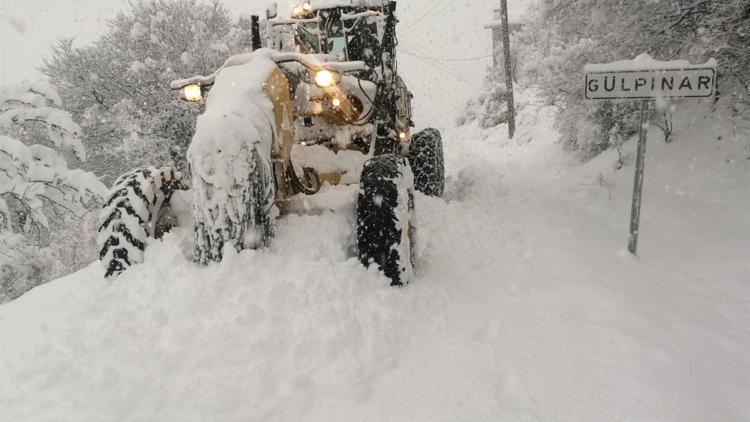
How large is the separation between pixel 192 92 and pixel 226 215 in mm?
1432

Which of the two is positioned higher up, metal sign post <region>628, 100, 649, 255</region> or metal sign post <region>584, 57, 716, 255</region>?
metal sign post <region>584, 57, 716, 255</region>

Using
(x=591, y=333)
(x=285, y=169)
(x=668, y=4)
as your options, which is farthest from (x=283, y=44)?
(x=591, y=333)

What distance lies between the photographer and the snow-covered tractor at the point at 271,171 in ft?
10.3

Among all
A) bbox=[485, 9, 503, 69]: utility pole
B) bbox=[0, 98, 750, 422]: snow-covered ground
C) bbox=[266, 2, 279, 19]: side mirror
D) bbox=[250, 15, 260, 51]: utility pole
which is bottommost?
bbox=[0, 98, 750, 422]: snow-covered ground

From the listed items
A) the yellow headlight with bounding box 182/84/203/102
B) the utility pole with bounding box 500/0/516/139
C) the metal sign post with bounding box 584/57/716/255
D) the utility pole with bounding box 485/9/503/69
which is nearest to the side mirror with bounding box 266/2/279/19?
the yellow headlight with bounding box 182/84/203/102

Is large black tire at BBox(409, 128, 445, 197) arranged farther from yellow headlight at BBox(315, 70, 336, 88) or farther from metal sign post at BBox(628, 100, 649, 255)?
yellow headlight at BBox(315, 70, 336, 88)

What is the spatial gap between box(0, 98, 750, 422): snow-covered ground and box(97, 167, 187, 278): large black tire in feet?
0.56

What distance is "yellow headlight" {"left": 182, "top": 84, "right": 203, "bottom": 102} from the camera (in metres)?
3.99

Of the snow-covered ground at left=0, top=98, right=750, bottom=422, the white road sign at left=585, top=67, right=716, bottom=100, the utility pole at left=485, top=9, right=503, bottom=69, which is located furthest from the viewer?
the utility pole at left=485, top=9, right=503, bottom=69

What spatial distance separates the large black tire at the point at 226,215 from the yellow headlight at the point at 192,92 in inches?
46.5

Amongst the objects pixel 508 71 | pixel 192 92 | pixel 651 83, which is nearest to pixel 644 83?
pixel 651 83

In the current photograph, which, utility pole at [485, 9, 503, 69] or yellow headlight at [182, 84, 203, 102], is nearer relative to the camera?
yellow headlight at [182, 84, 203, 102]

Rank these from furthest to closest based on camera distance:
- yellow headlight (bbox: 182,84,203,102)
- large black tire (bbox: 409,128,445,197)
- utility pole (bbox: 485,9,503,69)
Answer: utility pole (bbox: 485,9,503,69) → large black tire (bbox: 409,128,445,197) → yellow headlight (bbox: 182,84,203,102)

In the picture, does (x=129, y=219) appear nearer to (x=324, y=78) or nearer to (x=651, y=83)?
(x=324, y=78)
